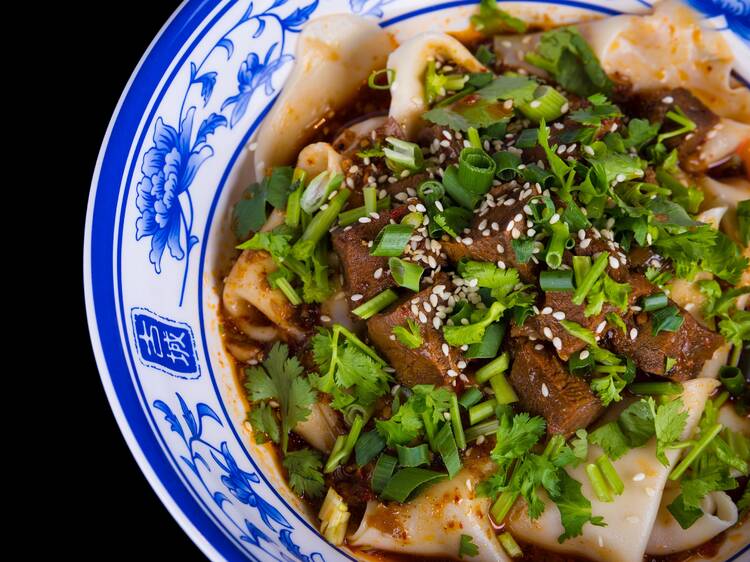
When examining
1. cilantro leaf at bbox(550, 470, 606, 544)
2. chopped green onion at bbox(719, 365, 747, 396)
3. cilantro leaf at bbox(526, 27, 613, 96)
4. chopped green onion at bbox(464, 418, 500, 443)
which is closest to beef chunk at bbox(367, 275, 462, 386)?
chopped green onion at bbox(464, 418, 500, 443)

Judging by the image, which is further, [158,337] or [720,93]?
[720,93]

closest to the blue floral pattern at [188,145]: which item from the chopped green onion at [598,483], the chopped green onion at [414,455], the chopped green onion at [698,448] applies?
the chopped green onion at [414,455]

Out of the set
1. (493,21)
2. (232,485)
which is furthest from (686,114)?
(232,485)

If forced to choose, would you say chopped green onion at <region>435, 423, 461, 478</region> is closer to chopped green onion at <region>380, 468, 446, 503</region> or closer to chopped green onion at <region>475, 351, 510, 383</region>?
chopped green onion at <region>380, 468, 446, 503</region>

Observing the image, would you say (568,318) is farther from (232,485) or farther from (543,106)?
(232,485)

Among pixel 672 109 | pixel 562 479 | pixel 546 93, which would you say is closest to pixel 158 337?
pixel 562 479

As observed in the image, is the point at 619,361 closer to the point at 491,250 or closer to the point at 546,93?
the point at 491,250

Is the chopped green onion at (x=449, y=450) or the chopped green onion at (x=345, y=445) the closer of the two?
the chopped green onion at (x=449, y=450)

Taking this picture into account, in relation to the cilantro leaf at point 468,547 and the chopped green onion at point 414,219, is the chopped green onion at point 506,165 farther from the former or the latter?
the cilantro leaf at point 468,547
